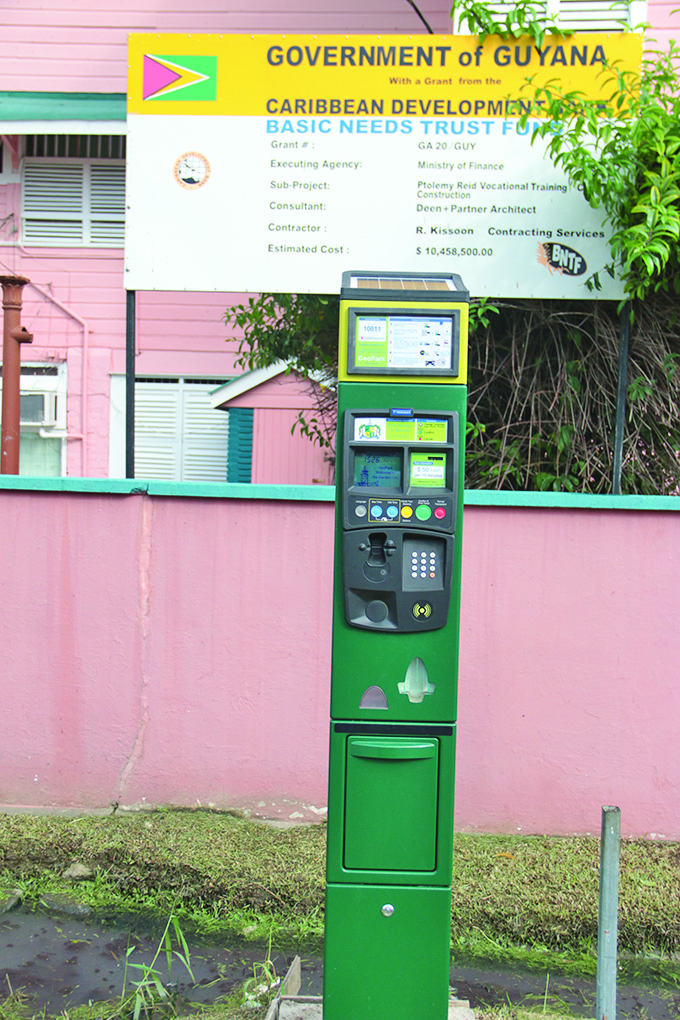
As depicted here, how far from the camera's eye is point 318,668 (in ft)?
13.2

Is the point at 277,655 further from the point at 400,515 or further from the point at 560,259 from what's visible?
the point at 560,259

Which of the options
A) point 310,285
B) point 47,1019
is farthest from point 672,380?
point 47,1019

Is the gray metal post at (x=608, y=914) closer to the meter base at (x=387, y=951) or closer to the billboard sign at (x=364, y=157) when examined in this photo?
the meter base at (x=387, y=951)

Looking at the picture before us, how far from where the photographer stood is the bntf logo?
394cm

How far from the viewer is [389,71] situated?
3926 mm

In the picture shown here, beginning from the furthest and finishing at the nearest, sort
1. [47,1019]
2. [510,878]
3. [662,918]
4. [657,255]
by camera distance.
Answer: [657,255], [510,878], [662,918], [47,1019]

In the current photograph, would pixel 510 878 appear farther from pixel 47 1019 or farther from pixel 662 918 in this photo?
pixel 47 1019

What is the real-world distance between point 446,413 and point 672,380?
91.4 inches

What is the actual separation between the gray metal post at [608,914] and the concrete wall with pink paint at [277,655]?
1.77 m

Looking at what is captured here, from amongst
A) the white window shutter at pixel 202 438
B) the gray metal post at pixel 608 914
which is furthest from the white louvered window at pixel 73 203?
the gray metal post at pixel 608 914

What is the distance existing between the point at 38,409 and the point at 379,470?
599cm

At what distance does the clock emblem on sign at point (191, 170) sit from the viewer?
13.1ft

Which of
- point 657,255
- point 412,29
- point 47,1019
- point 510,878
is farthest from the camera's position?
point 412,29

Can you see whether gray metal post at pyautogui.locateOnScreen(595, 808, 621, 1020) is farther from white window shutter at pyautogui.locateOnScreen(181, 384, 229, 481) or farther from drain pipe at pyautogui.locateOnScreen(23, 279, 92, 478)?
drain pipe at pyautogui.locateOnScreen(23, 279, 92, 478)
